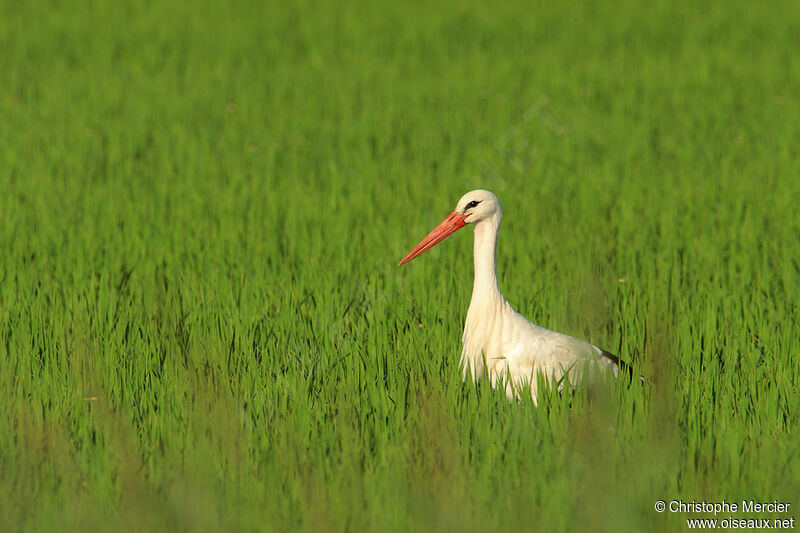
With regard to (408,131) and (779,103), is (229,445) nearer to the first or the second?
(408,131)

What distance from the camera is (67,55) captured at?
15.2 m

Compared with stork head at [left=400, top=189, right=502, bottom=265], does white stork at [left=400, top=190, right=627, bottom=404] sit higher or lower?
lower

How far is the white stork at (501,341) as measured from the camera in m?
4.46

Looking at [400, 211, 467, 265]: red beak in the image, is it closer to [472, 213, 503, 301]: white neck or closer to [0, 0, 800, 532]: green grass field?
[472, 213, 503, 301]: white neck

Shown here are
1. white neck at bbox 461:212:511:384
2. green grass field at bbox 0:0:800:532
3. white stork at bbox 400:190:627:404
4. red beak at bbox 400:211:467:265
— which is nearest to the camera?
green grass field at bbox 0:0:800:532

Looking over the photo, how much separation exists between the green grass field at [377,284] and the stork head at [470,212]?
1.67ft

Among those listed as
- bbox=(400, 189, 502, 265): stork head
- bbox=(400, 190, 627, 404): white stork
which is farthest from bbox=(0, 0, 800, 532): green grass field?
bbox=(400, 189, 502, 265): stork head

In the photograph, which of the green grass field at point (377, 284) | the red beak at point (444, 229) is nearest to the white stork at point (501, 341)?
the red beak at point (444, 229)

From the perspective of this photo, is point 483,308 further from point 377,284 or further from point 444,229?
point 377,284

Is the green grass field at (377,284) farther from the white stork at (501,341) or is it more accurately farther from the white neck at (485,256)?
the white neck at (485,256)

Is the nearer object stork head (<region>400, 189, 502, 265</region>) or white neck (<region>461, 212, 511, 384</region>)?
white neck (<region>461, 212, 511, 384</region>)

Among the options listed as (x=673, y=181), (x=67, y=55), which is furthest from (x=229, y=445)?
(x=67, y=55)

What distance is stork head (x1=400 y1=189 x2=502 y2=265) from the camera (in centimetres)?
494


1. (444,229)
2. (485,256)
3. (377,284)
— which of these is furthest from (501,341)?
(377,284)
